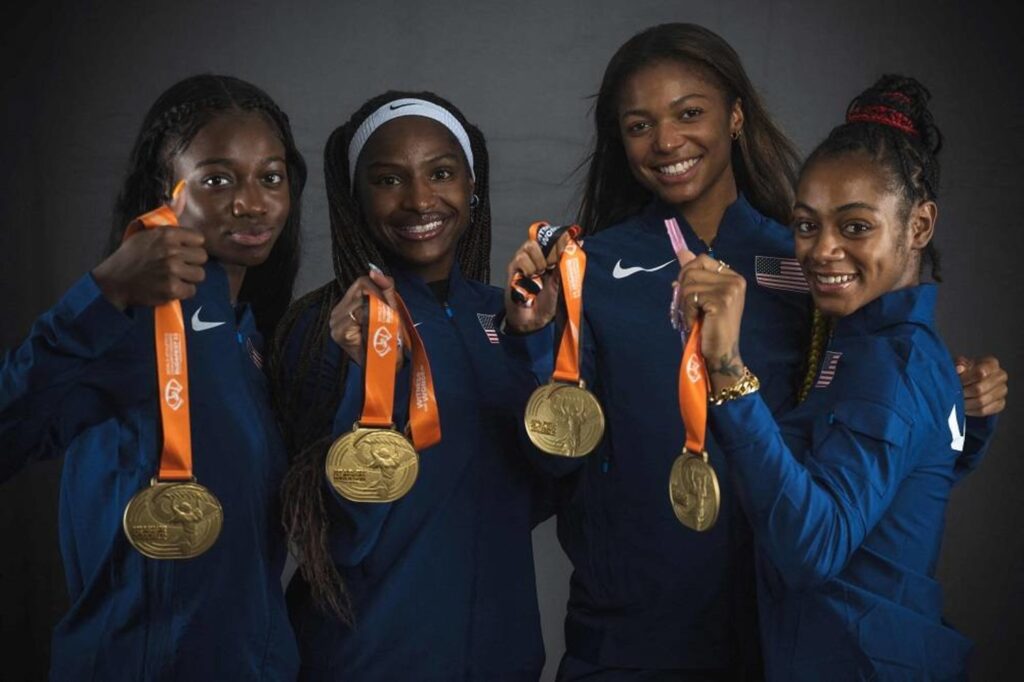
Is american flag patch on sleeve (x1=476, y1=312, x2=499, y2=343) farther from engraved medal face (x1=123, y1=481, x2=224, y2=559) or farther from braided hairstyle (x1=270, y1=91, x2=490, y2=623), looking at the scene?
engraved medal face (x1=123, y1=481, x2=224, y2=559)

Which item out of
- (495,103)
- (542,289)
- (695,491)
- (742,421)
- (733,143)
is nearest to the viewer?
(742,421)

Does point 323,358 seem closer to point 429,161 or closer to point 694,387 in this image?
point 429,161

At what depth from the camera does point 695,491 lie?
207cm

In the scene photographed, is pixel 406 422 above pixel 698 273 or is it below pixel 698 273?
below

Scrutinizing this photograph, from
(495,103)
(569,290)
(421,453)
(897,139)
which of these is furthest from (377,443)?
(495,103)

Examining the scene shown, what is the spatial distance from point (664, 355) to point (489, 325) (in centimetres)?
38

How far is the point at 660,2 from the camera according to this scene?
4.33m

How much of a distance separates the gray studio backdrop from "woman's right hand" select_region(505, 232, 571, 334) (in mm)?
1989

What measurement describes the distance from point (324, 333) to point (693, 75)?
0.95m

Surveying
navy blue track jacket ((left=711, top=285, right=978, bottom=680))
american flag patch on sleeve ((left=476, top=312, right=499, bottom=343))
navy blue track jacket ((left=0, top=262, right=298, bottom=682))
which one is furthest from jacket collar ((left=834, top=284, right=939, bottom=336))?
navy blue track jacket ((left=0, top=262, right=298, bottom=682))

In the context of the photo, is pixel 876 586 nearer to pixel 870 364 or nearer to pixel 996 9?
pixel 870 364

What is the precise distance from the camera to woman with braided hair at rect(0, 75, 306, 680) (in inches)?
82.0

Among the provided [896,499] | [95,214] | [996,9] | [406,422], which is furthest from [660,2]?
[896,499]

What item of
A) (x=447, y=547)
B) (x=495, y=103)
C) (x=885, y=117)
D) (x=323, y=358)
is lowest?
(x=447, y=547)
